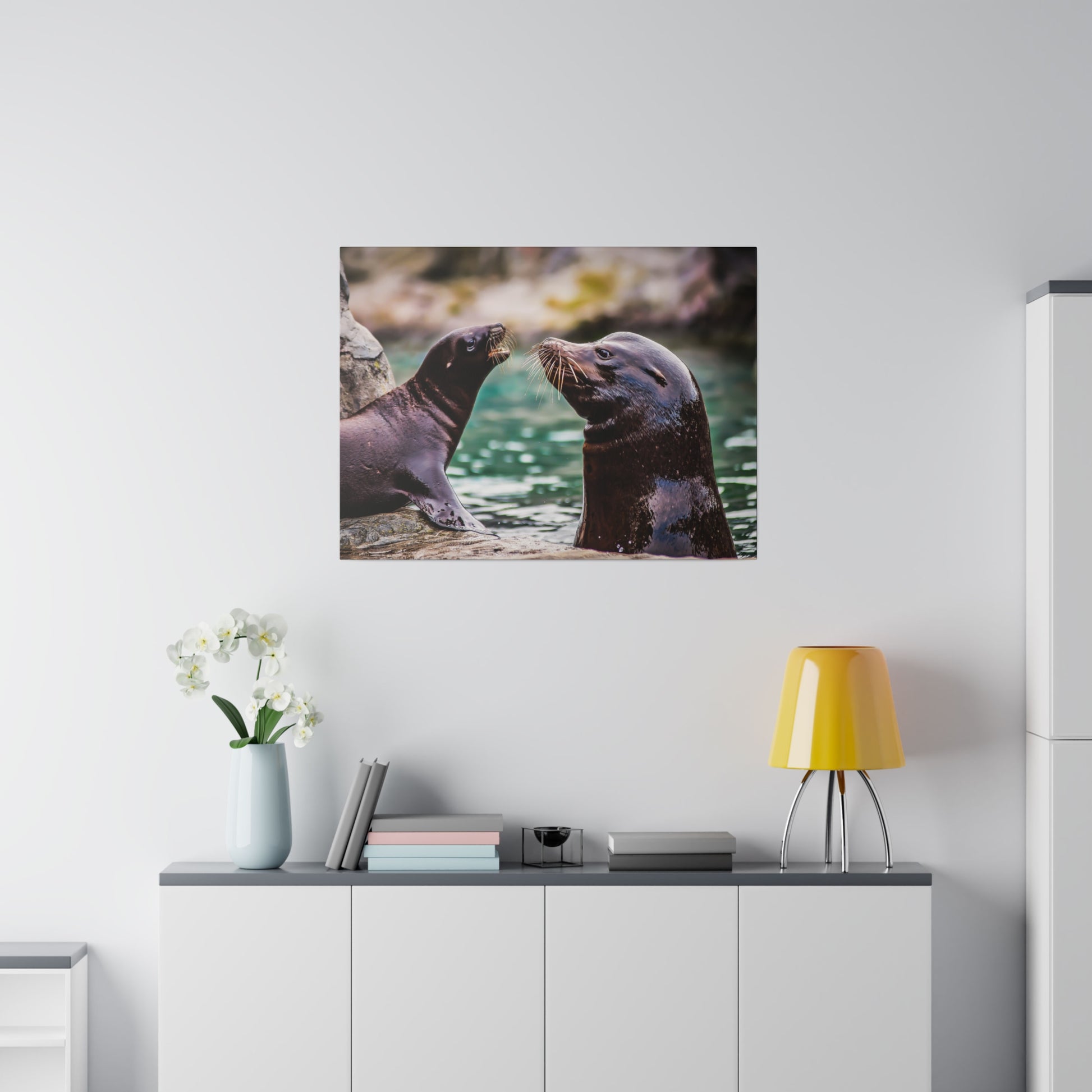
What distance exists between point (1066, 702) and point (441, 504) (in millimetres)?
1381

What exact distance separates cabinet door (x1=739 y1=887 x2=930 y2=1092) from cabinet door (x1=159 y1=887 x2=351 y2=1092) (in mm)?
831

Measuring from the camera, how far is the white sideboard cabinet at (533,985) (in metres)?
2.10

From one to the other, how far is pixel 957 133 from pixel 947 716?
51.1 inches

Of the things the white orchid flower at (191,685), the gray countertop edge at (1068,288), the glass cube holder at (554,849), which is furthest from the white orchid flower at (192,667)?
the gray countertop edge at (1068,288)

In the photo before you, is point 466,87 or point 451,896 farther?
point 466,87

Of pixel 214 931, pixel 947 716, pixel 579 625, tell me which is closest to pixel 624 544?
pixel 579 625

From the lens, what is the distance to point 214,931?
211 centimetres

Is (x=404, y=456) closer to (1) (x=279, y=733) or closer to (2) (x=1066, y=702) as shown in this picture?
(1) (x=279, y=733)

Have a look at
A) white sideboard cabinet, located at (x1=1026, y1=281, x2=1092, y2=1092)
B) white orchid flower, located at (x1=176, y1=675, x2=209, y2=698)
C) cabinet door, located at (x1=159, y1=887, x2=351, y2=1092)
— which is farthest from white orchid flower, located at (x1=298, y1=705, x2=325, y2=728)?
white sideboard cabinet, located at (x1=1026, y1=281, x2=1092, y2=1092)

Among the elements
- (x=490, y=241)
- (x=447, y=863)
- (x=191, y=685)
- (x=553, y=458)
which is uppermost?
(x=490, y=241)

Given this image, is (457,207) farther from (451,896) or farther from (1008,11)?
(451,896)

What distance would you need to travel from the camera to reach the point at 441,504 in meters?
2.30

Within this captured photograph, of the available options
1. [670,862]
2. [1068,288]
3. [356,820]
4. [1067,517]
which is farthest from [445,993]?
[1068,288]

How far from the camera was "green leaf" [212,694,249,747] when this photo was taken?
219cm
